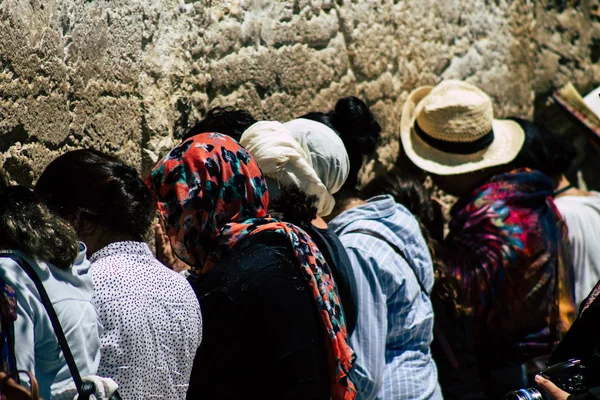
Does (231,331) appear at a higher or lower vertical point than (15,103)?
lower

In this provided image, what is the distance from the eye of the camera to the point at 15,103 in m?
1.99

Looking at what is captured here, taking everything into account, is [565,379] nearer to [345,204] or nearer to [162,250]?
[345,204]

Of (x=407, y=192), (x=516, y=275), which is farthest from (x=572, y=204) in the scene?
(x=407, y=192)

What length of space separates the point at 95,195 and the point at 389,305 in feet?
3.30

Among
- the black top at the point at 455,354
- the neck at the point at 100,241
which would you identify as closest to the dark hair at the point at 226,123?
the neck at the point at 100,241

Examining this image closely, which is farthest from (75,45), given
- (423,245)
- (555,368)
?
(555,368)

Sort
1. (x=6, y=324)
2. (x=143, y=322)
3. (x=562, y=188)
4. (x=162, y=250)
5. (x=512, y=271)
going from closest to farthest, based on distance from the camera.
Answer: (x=6, y=324) < (x=143, y=322) < (x=162, y=250) < (x=512, y=271) < (x=562, y=188)

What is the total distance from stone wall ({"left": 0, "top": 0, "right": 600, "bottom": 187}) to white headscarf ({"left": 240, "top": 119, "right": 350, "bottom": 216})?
1.40ft

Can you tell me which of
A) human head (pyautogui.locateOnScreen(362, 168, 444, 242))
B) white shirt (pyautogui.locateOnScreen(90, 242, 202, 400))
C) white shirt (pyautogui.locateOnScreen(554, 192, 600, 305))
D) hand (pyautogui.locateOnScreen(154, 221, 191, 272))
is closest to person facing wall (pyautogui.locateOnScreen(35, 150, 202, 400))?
white shirt (pyautogui.locateOnScreen(90, 242, 202, 400))

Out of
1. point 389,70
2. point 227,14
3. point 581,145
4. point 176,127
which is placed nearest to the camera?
point 176,127

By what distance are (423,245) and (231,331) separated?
879mm

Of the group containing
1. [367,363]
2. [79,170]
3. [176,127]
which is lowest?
[367,363]

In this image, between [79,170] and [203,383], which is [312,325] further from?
[79,170]

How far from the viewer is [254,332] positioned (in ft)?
6.18
